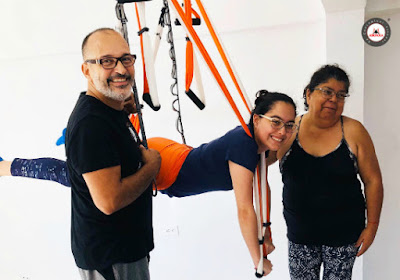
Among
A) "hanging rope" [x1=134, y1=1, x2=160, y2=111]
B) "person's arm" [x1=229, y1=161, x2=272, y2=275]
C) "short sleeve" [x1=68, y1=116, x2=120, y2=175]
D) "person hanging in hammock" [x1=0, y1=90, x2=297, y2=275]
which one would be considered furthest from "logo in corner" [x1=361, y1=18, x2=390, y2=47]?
"short sleeve" [x1=68, y1=116, x2=120, y2=175]

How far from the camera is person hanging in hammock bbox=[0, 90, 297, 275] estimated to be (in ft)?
5.25

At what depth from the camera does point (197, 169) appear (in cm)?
176

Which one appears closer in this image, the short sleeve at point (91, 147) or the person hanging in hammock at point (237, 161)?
the short sleeve at point (91, 147)

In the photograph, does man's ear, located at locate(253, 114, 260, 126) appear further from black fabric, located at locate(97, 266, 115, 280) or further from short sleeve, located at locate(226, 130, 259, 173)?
black fabric, located at locate(97, 266, 115, 280)

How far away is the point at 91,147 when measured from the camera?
1.37 m

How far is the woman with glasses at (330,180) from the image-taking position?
1802 mm

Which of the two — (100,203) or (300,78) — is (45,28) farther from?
(100,203)

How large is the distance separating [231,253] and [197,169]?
4.75 feet

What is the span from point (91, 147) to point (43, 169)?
27.3 inches

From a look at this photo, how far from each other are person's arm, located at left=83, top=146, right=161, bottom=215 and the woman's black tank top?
0.76 metres

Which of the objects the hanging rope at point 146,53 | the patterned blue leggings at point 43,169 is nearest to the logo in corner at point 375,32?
the hanging rope at point 146,53

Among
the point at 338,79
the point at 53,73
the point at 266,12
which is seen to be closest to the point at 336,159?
the point at 338,79

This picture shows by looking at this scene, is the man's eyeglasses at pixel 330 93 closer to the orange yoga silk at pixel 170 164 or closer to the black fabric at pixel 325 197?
the black fabric at pixel 325 197

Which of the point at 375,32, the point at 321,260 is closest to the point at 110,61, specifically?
the point at 321,260
